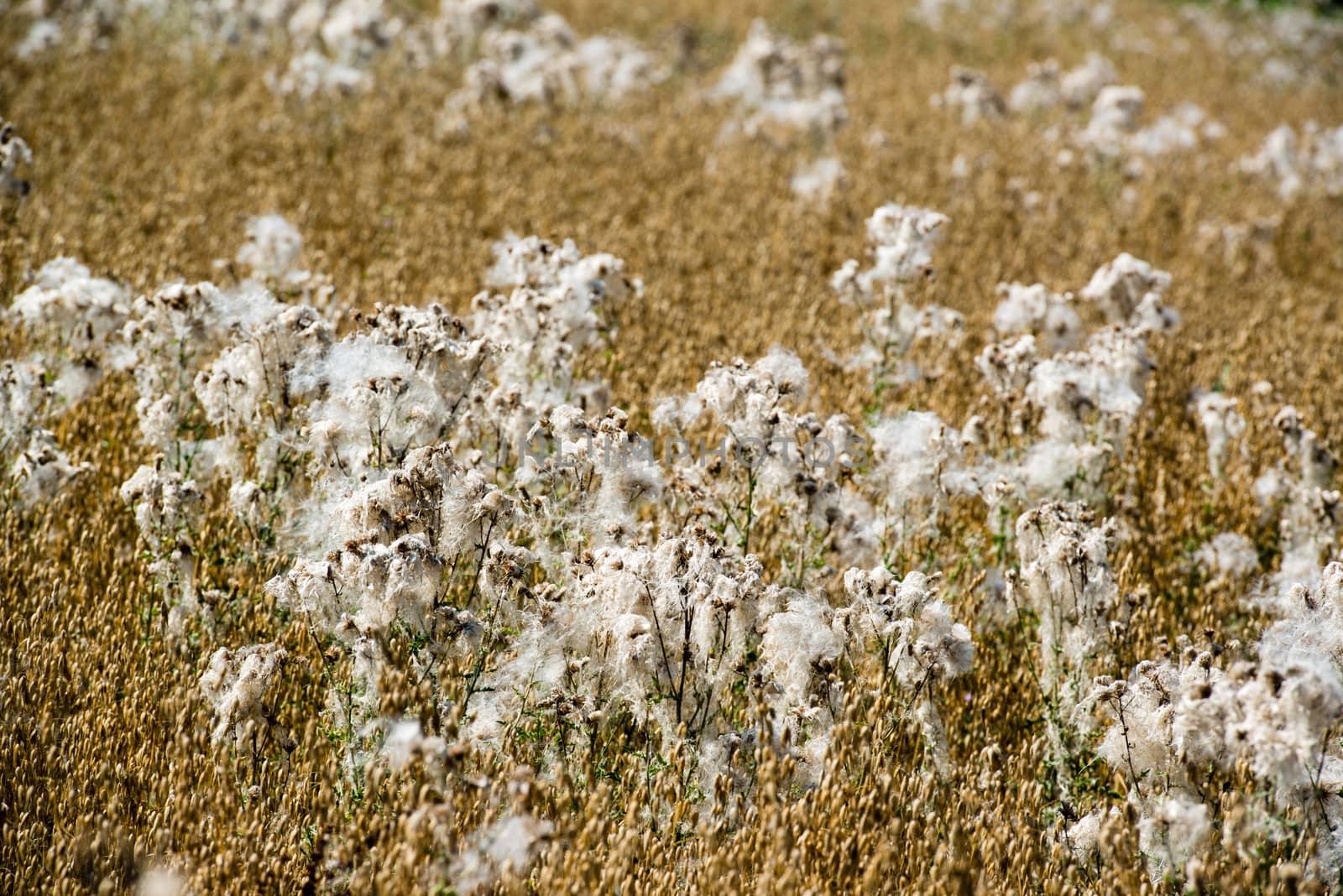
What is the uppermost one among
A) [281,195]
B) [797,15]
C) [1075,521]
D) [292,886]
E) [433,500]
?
[433,500]

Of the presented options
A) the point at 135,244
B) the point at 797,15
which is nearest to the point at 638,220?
the point at 135,244

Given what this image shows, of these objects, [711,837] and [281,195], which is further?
[281,195]

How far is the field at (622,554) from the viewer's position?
7.98 ft

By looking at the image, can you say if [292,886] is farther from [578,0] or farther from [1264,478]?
[578,0]

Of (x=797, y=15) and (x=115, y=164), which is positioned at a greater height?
(x=115, y=164)

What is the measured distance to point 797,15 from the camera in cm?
1553

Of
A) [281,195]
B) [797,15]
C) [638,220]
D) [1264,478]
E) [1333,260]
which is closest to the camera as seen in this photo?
[1264,478]

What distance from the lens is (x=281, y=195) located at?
248 inches

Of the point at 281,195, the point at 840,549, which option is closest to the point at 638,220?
the point at 281,195

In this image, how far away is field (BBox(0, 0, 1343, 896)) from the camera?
243 cm

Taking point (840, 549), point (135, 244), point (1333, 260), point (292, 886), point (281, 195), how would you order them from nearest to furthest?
point (292, 886)
point (840, 549)
point (135, 244)
point (281, 195)
point (1333, 260)

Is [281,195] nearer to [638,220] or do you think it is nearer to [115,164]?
[115,164]

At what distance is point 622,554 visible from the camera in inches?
104

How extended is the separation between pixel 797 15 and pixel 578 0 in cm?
327
